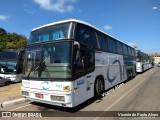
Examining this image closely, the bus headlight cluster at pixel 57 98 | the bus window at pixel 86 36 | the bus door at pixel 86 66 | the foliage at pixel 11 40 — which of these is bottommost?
the bus headlight cluster at pixel 57 98

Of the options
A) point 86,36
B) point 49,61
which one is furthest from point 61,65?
point 86,36

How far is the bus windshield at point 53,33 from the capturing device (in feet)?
27.4

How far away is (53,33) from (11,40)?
7639 cm

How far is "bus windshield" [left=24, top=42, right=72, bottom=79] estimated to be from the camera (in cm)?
773

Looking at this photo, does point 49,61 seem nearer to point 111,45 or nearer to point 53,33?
point 53,33

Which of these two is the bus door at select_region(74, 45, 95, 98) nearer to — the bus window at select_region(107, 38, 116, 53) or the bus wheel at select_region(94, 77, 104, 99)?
the bus wheel at select_region(94, 77, 104, 99)

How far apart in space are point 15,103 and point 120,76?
28.1 feet

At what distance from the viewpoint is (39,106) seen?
360 inches

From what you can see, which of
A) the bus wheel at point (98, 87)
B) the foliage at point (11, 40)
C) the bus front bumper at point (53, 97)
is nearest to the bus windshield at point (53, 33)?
the bus front bumper at point (53, 97)

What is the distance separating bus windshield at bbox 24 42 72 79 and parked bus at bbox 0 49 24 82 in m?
12.5

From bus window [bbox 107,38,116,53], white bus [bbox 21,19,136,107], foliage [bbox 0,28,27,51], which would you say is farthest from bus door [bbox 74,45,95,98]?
foliage [bbox 0,28,27,51]

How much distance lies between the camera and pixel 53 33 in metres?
8.73

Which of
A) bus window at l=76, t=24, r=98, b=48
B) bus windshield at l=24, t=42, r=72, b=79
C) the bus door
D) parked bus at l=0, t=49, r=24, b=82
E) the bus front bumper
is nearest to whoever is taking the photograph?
the bus front bumper

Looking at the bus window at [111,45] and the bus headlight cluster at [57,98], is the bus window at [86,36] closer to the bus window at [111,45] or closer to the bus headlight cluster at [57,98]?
the bus headlight cluster at [57,98]
